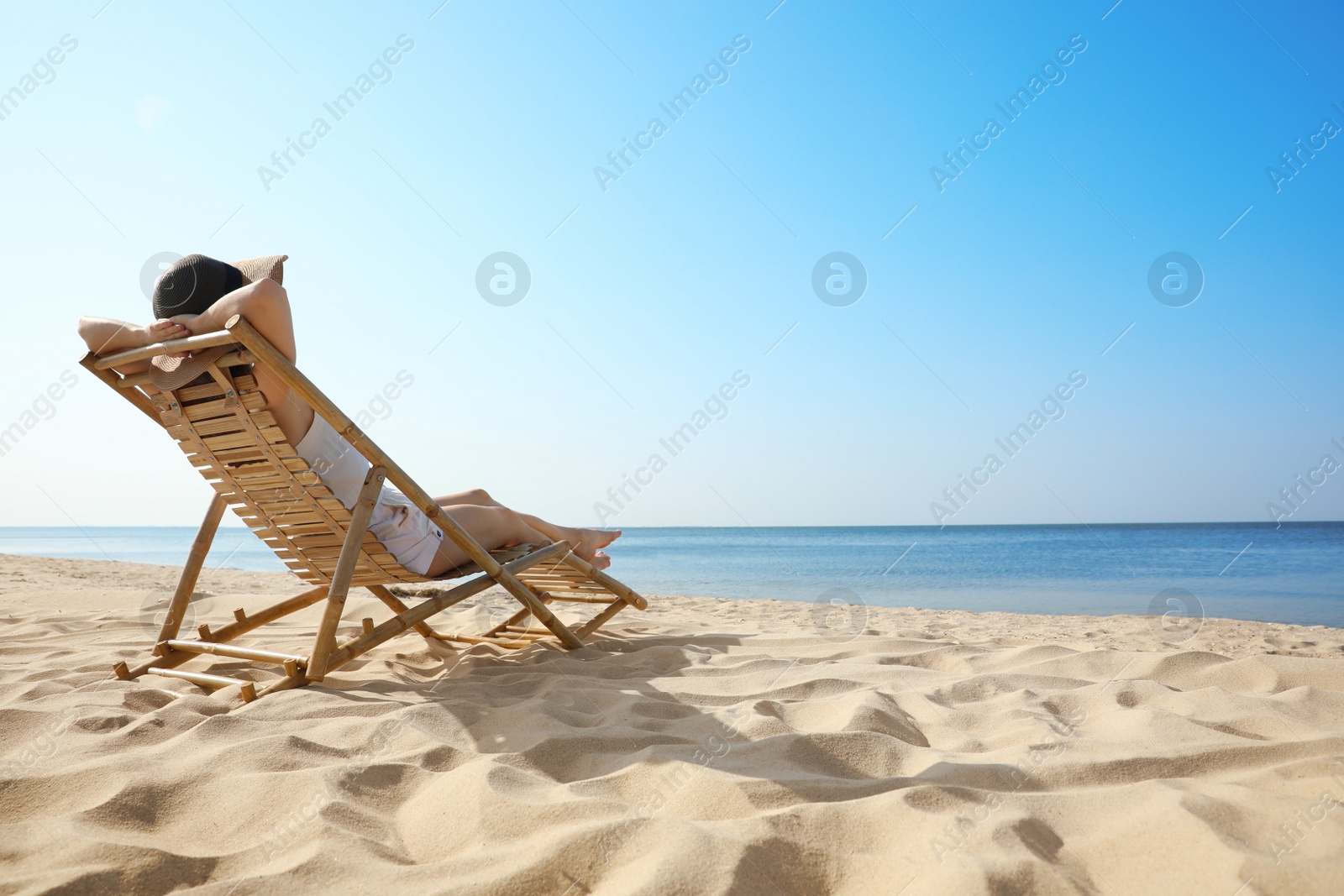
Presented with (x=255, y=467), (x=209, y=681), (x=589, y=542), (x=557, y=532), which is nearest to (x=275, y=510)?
(x=255, y=467)

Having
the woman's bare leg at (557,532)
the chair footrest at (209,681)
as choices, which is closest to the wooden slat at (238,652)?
the chair footrest at (209,681)

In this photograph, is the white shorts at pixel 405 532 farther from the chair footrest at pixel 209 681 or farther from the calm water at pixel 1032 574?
the calm water at pixel 1032 574

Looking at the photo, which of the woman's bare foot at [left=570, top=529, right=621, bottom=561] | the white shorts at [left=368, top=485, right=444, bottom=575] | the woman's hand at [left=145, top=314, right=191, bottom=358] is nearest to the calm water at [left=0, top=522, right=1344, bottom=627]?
the woman's bare foot at [left=570, top=529, right=621, bottom=561]

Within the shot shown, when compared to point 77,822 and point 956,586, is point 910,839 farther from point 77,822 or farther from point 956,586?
point 956,586

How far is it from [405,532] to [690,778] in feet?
6.22

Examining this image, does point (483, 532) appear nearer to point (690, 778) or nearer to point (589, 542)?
point (589, 542)

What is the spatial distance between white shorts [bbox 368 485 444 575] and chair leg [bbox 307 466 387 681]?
0.20m

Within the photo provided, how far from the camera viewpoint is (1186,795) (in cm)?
166

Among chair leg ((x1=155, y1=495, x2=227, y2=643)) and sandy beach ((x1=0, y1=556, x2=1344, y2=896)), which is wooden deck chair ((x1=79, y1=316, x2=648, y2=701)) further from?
sandy beach ((x1=0, y1=556, x2=1344, y2=896))

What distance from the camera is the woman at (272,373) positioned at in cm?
259

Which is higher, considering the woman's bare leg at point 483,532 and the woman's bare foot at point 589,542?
the woman's bare foot at point 589,542

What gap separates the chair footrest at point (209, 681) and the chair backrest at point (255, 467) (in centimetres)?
49

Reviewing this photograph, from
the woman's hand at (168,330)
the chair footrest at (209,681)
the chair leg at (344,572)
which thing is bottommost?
the chair footrest at (209,681)

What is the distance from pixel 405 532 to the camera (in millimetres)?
3219
